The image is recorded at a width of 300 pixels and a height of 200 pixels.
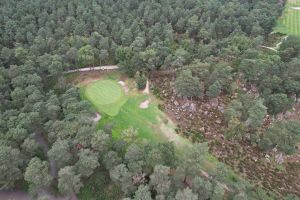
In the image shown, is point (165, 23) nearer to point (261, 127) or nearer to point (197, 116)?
point (197, 116)

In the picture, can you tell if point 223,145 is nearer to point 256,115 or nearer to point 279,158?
point 256,115

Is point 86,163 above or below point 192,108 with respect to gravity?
above

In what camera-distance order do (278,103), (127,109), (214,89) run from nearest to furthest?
(278,103) → (214,89) → (127,109)

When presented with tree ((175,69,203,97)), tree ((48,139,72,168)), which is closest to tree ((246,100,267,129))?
tree ((175,69,203,97))

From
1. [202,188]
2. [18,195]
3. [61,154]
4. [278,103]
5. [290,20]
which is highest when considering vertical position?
[290,20]

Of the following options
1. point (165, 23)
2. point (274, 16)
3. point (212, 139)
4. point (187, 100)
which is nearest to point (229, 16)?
point (274, 16)

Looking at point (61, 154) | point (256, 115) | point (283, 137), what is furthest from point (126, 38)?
point (283, 137)

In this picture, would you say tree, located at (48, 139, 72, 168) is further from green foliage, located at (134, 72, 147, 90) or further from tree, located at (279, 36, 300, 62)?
tree, located at (279, 36, 300, 62)
